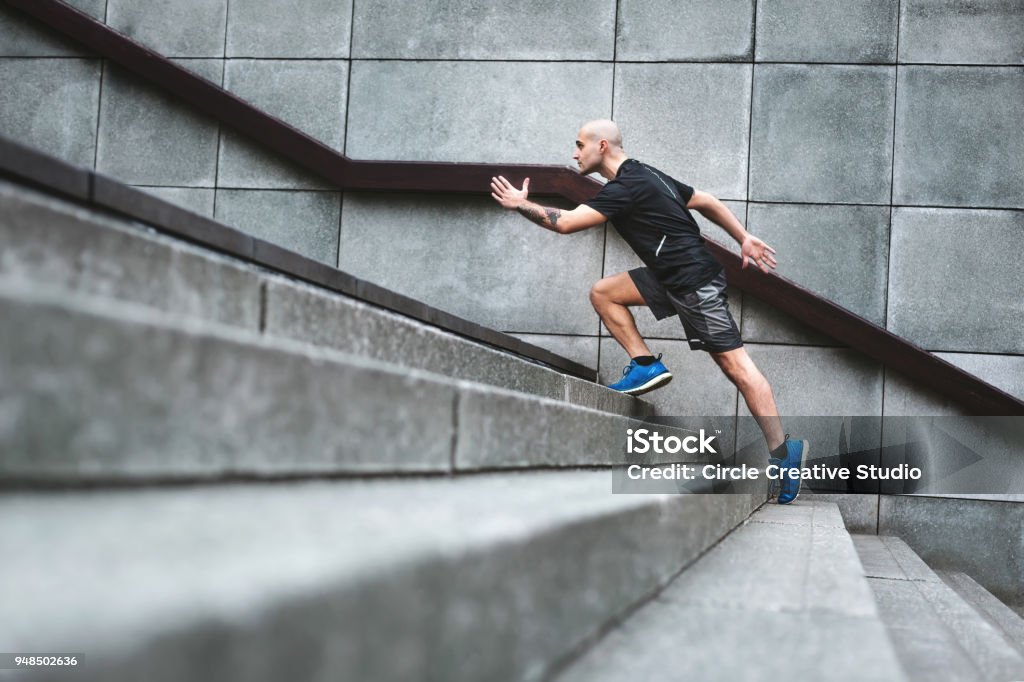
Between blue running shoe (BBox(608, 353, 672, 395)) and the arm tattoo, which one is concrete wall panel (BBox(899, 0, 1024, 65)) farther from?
the arm tattoo

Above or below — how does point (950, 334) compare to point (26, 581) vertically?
above

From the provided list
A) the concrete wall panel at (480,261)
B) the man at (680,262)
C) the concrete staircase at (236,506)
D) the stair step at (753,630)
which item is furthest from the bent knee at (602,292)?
the concrete staircase at (236,506)

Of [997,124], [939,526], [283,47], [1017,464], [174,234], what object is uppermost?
[283,47]

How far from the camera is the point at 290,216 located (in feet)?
21.4

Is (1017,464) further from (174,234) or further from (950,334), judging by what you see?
(174,234)

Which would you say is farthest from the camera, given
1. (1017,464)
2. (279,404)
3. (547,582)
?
(1017,464)

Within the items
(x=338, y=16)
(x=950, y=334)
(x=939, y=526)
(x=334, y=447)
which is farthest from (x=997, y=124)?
(x=334, y=447)

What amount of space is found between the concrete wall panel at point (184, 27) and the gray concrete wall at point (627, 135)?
1 centimetres

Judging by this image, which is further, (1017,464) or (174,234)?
(1017,464)

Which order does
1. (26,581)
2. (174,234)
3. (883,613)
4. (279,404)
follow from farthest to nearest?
(883,613) < (174,234) < (279,404) < (26,581)

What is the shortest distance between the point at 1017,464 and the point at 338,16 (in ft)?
17.3

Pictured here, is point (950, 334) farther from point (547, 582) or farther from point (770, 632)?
point (547, 582)

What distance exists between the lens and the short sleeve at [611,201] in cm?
474

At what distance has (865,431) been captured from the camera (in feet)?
19.6
